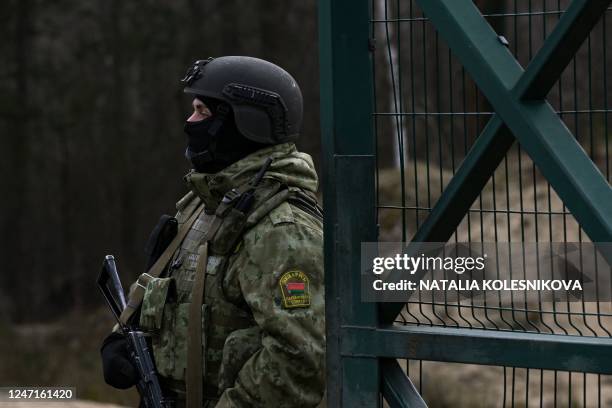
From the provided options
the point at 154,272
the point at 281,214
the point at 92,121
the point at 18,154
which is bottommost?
the point at 154,272

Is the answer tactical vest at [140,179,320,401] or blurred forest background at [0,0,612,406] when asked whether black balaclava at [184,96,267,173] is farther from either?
blurred forest background at [0,0,612,406]

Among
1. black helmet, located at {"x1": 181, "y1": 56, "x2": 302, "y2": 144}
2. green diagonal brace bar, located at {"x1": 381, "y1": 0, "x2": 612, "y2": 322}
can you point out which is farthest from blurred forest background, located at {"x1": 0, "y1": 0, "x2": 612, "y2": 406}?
green diagonal brace bar, located at {"x1": 381, "y1": 0, "x2": 612, "y2": 322}

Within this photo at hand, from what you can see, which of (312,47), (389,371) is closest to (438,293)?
(389,371)

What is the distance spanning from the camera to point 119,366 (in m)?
3.56

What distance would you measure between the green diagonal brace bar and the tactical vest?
492mm

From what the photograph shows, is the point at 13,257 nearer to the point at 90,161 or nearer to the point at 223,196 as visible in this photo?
the point at 90,161

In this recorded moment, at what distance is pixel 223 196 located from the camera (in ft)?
11.3

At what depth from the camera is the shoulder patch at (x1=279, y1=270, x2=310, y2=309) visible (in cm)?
316

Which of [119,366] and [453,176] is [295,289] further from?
[119,366]

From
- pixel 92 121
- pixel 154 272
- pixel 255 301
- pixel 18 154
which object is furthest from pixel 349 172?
pixel 18 154

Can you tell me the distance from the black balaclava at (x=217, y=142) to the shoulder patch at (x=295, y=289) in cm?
48

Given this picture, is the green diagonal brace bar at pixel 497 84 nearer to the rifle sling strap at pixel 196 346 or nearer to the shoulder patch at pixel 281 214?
the shoulder patch at pixel 281 214

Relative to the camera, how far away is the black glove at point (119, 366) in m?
3.52

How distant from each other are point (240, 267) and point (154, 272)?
1.38 feet
